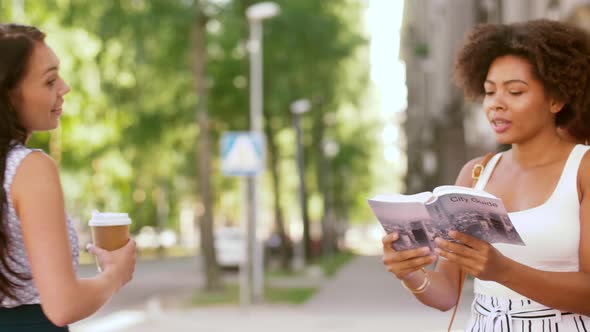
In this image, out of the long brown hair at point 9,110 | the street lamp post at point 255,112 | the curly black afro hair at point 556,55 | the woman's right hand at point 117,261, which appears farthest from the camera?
the street lamp post at point 255,112

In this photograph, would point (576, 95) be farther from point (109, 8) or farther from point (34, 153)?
point (109, 8)

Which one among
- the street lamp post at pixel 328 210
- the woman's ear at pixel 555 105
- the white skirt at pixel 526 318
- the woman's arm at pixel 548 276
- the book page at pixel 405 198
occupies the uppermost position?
the woman's ear at pixel 555 105

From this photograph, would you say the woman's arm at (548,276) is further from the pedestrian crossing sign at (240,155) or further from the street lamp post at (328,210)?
the street lamp post at (328,210)

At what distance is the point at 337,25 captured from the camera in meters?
25.7

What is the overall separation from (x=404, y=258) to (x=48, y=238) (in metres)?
1.15

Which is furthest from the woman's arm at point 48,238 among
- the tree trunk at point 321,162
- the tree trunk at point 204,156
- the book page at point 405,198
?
the tree trunk at point 321,162

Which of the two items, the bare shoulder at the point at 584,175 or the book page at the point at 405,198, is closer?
the book page at the point at 405,198

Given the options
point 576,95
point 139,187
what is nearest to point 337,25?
point 139,187

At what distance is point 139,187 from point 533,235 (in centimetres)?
3881

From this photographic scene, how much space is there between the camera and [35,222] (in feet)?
7.73

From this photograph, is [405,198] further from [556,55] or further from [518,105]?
[556,55]

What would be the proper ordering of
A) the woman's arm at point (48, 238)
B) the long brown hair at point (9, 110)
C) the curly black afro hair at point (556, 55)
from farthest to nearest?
the curly black afro hair at point (556, 55)
the long brown hair at point (9, 110)
the woman's arm at point (48, 238)

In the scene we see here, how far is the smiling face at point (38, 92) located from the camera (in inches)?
101

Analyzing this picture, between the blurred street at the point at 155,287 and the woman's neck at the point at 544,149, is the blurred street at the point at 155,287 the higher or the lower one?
the lower one
